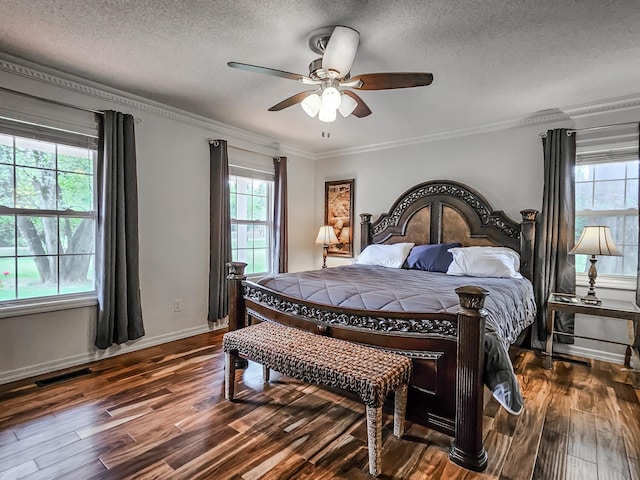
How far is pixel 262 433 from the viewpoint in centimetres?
204

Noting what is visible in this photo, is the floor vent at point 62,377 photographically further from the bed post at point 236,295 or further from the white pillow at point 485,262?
the white pillow at point 485,262

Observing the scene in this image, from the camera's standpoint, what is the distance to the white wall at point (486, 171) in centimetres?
333

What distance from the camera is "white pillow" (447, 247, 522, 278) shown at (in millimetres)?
3346

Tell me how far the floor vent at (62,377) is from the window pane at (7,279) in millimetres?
706

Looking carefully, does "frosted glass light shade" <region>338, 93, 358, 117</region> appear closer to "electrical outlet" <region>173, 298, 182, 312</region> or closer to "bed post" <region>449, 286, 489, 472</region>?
"bed post" <region>449, 286, 489, 472</region>

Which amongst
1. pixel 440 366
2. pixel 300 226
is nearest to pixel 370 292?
pixel 440 366

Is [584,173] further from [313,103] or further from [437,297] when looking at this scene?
[313,103]

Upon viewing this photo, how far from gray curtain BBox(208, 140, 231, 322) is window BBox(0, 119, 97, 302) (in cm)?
119

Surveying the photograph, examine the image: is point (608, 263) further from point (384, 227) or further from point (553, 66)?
point (384, 227)

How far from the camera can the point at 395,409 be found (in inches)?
80.0

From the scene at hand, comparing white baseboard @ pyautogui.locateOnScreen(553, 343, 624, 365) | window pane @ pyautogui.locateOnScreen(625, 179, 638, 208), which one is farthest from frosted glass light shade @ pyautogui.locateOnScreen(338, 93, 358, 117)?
white baseboard @ pyautogui.locateOnScreen(553, 343, 624, 365)

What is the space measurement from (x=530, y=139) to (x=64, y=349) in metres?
4.96

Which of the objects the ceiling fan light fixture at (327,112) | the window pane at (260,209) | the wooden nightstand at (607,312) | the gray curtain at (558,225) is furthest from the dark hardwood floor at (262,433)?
the window pane at (260,209)

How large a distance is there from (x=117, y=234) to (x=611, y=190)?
4.72m
